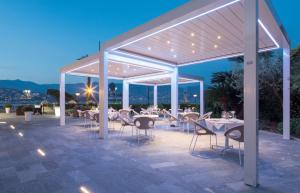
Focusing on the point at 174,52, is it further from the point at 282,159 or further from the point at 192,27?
the point at 282,159

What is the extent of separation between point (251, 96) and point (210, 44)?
4948 mm

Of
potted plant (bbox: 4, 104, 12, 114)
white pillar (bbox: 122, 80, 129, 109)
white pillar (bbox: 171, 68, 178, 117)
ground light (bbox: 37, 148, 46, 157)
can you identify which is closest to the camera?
ground light (bbox: 37, 148, 46, 157)

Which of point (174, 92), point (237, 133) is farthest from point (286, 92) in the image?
point (174, 92)

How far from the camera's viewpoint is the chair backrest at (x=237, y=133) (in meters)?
4.73

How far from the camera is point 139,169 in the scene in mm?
4117

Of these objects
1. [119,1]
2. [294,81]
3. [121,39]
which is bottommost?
[294,81]

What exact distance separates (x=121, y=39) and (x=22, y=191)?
4.82 metres

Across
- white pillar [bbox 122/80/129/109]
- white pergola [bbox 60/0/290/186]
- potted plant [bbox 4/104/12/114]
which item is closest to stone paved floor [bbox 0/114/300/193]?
white pergola [bbox 60/0/290/186]

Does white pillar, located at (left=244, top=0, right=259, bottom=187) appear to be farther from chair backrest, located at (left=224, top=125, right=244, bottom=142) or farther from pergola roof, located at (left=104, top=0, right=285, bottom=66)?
chair backrest, located at (left=224, top=125, right=244, bottom=142)

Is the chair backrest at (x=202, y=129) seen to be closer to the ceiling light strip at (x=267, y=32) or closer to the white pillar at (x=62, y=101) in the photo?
the ceiling light strip at (x=267, y=32)

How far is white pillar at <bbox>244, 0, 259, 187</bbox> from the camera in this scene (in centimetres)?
334

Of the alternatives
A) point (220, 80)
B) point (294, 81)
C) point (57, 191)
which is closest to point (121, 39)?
point (57, 191)

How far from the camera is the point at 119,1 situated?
149 ft

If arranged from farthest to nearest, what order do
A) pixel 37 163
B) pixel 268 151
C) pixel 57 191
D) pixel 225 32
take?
1. pixel 225 32
2. pixel 268 151
3. pixel 37 163
4. pixel 57 191
